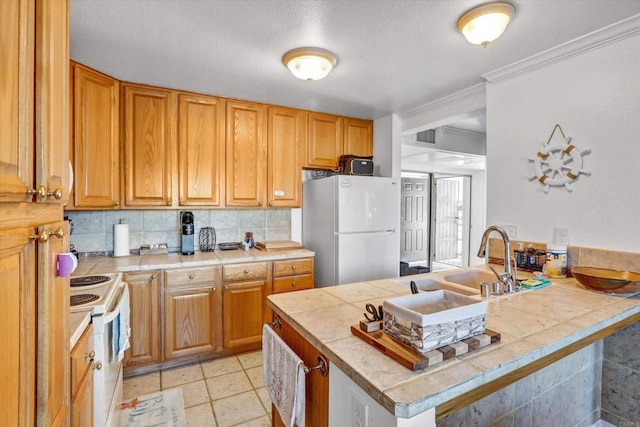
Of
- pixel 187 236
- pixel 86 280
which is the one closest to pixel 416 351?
pixel 86 280

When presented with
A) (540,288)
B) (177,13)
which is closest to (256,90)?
(177,13)

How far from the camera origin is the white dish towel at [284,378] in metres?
1.13

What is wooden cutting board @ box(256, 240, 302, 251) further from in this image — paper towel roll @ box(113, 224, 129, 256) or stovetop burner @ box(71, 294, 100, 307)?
stovetop burner @ box(71, 294, 100, 307)

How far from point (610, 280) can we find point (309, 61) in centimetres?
207

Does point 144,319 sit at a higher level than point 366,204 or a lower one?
lower

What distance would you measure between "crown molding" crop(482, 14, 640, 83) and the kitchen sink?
1.48m

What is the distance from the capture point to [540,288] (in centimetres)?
165

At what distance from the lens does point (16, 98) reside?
629 mm

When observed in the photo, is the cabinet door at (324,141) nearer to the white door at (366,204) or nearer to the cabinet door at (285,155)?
the cabinet door at (285,155)


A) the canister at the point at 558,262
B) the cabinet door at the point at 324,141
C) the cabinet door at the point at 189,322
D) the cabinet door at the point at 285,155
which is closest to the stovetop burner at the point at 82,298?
the cabinet door at the point at 189,322

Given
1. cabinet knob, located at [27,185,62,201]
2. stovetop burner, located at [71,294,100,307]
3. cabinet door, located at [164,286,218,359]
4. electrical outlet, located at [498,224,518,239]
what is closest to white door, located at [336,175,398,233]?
electrical outlet, located at [498,224,518,239]

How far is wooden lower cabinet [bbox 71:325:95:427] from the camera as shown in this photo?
1058 millimetres

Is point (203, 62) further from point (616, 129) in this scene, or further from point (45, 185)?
point (616, 129)

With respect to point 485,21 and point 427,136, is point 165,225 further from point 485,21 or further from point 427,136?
point 427,136
